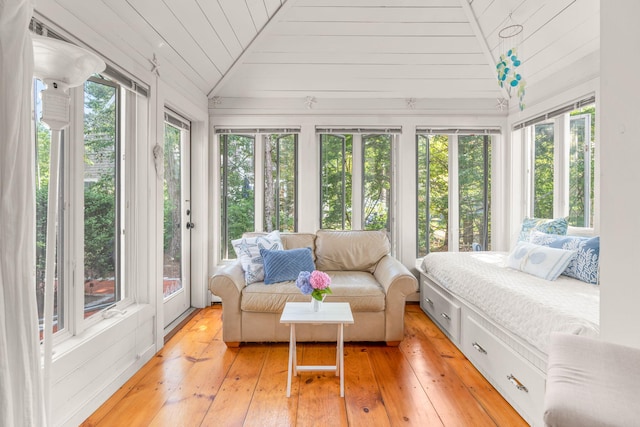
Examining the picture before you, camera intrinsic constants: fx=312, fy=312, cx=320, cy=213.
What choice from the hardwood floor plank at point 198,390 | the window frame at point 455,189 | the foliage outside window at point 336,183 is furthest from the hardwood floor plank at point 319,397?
the window frame at point 455,189

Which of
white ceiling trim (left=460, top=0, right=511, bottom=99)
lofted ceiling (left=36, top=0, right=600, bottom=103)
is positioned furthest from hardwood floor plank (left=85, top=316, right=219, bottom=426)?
white ceiling trim (left=460, top=0, right=511, bottom=99)

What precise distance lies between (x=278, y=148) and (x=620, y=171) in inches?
118

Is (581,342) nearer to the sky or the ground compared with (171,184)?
nearer to the ground

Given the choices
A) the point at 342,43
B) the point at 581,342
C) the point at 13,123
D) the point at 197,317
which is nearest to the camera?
the point at 581,342

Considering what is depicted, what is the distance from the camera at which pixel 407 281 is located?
244 cm

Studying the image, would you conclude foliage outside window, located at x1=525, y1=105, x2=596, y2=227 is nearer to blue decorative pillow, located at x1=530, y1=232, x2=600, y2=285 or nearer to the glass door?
blue decorative pillow, located at x1=530, y1=232, x2=600, y2=285

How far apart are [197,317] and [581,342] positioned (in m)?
3.02

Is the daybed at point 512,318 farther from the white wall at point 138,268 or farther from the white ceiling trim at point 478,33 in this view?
the white wall at point 138,268

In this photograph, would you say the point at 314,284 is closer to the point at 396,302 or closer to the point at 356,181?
the point at 396,302

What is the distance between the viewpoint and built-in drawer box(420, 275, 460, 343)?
2464 mm

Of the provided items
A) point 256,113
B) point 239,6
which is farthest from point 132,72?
point 256,113

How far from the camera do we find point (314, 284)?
195 cm

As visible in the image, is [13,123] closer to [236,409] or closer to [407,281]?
[236,409]

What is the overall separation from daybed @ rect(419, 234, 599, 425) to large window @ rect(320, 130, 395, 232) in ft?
3.66
